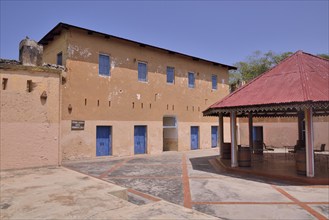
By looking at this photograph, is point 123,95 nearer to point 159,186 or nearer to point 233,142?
point 233,142

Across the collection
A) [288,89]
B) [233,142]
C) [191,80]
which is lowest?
[233,142]

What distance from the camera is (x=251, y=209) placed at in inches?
267

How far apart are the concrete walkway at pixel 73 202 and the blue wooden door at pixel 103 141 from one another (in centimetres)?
653

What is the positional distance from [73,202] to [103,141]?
33.1 ft

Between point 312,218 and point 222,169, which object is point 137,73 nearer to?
point 222,169

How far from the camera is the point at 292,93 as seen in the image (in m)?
10.3

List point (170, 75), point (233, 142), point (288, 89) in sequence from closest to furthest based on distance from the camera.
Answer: point (288, 89) < point (233, 142) < point (170, 75)

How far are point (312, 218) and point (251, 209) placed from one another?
4.48 feet

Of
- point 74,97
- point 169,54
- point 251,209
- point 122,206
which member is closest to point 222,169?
point 251,209

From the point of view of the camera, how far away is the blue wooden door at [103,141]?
1708 cm

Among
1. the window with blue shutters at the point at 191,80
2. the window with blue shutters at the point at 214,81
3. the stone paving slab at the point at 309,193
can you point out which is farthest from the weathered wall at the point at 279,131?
the stone paving slab at the point at 309,193

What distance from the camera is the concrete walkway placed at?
20.5ft

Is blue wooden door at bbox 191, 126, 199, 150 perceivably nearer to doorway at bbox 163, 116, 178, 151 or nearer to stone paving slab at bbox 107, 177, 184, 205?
doorway at bbox 163, 116, 178, 151

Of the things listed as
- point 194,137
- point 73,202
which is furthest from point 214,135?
point 73,202
